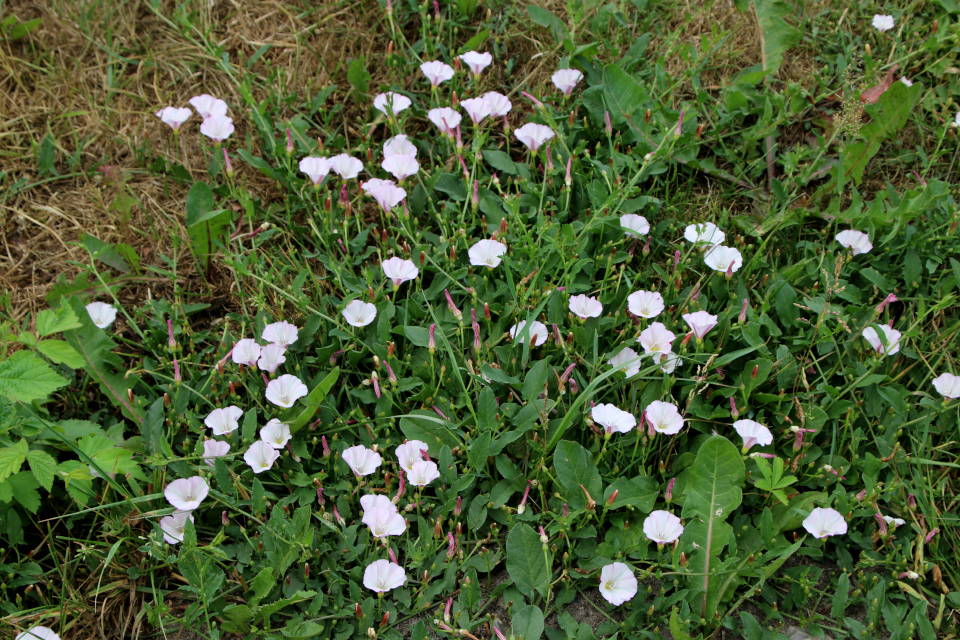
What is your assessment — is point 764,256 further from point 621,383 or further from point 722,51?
point 722,51

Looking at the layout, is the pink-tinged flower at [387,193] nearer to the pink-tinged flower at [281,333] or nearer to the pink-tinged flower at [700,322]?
the pink-tinged flower at [281,333]

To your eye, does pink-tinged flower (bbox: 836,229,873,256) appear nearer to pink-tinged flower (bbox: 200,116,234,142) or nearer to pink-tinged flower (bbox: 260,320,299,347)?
pink-tinged flower (bbox: 260,320,299,347)

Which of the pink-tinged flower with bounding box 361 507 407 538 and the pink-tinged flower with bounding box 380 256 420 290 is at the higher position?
the pink-tinged flower with bounding box 380 256 420 290

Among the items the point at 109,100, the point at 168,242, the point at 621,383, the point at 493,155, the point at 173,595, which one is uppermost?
the point at 109,100

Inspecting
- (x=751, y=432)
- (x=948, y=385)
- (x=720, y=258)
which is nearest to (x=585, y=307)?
(x=720, y=258)

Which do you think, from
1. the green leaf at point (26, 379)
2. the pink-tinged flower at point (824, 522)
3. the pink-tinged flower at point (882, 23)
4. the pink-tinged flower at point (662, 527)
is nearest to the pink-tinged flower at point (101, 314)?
the green leaf at point (26, 379)

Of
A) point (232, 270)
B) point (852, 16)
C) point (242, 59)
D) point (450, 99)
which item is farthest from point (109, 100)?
point (852, 16)

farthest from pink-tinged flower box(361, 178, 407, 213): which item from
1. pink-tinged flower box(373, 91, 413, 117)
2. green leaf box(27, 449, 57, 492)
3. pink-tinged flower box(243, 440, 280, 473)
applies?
green leaf box(27, 449, 57, 492)
